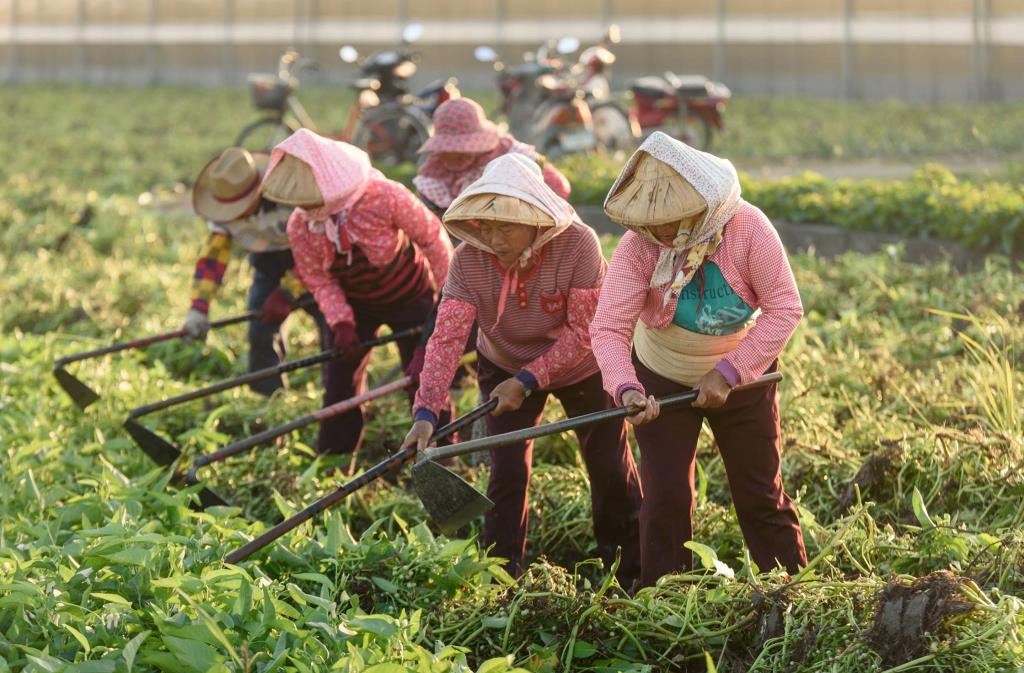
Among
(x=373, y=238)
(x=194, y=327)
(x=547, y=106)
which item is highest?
(x=373, y=238)

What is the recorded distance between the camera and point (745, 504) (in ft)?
12.1

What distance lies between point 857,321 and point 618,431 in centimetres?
257

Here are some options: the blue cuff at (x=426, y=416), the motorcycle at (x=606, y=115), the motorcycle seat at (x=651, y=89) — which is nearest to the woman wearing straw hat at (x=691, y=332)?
the blue cuff at (x=426, y=416)

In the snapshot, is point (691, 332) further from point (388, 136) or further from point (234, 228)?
point (388, 136)

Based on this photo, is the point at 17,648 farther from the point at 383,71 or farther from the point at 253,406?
the point at 383,71

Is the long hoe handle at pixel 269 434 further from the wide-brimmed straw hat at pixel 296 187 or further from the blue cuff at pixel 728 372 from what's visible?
the blue cuff at pixel 728 372

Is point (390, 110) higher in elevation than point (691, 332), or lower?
lower

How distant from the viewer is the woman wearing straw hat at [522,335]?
3.79 meters

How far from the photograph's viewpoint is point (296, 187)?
4.58m

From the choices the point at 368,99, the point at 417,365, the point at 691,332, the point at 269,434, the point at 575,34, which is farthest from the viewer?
the point at 575,34

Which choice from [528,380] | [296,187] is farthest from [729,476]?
[296,187]

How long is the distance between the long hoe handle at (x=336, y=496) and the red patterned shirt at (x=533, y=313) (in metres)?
0.13

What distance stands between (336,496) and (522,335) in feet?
2.36

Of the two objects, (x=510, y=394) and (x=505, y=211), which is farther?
(x=510, y=394)
